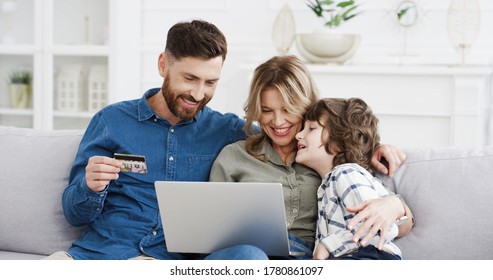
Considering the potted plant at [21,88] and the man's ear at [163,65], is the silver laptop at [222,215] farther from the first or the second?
the potted plant at [21,88]

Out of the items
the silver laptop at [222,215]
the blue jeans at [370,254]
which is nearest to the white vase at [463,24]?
the blue jeans at [370,254]

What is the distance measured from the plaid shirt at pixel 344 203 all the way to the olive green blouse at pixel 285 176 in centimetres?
12

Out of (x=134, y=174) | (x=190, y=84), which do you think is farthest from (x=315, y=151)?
(x=134, y=174)

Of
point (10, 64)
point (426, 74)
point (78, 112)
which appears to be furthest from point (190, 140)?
point (10, 64)

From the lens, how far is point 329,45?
3.79 metres

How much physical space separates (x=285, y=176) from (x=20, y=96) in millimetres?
3013

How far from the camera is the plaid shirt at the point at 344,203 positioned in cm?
181

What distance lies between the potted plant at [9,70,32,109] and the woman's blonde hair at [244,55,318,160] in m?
2.83

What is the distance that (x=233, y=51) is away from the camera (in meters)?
4.32

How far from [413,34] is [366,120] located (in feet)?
7.18

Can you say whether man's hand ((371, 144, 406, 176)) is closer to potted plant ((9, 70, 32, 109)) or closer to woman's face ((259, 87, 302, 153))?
woman's face ((259, 87, 302, 153))

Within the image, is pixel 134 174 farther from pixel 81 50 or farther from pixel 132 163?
pixel 81 50

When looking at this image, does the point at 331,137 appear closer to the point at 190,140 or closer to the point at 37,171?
the point at 190,140
